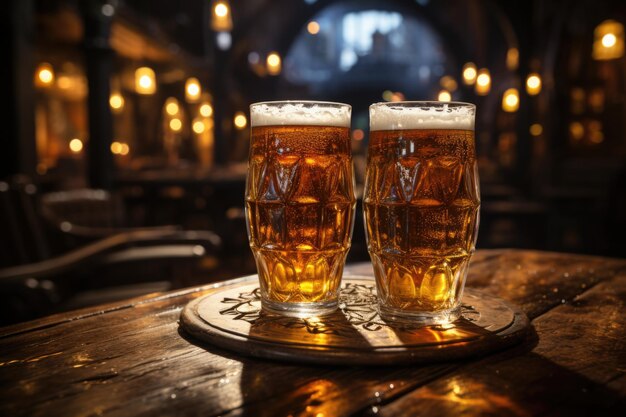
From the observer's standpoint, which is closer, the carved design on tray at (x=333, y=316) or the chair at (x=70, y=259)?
the carved design on tray at (x=333, y=316)

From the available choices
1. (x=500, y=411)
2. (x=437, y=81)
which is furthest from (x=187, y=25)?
(x=437, y=81)

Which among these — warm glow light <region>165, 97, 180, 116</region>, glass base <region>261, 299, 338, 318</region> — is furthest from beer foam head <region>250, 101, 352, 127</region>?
warm glow light <region>165, 97, 180, 116</region>

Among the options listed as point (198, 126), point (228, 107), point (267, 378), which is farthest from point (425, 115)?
point (198, 126)

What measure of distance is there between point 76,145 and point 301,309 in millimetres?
15646

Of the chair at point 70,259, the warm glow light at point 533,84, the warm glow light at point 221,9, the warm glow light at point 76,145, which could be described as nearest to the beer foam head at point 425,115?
the chair at point 70,259

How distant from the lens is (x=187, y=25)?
21.1 ft

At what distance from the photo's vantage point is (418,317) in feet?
2.96

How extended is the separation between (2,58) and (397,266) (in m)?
6.12

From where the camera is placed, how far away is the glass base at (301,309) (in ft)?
3.10

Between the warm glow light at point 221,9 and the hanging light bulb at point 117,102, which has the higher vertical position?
the warm glow light at point 221,9

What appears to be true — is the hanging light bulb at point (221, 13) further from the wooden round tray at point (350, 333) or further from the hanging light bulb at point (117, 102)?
the hanging light bulb at point (117, 102)

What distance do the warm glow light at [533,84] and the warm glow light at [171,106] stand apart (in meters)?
12.6

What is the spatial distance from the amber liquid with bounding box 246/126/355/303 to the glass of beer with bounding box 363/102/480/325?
8 centimetres

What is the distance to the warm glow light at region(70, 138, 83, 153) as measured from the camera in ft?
48.9
